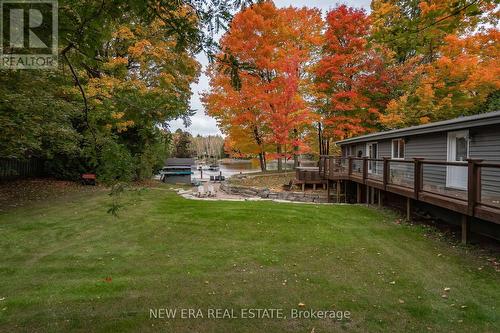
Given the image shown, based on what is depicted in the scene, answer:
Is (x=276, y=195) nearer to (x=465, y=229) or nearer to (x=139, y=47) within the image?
(x=465, y=229)

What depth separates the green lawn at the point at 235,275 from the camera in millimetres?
3445

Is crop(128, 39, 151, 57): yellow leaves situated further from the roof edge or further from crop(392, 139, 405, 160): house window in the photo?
crop(392, 139, 405, 160): house window

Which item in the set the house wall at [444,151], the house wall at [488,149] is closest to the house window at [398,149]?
the house wall at [444,151]

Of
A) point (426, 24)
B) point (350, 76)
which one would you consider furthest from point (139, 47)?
point (426, 24)

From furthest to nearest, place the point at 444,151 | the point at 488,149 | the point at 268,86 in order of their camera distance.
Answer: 1. the point at 268,86
2. the point at 444,151
3. the point at 488,149

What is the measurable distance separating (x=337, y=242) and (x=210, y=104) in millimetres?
14831

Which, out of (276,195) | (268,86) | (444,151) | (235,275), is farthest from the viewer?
(268,86)

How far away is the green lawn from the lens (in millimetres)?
3445

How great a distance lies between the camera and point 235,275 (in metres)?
4.76

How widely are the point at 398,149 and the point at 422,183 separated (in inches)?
213

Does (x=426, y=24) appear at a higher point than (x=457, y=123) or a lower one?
higher

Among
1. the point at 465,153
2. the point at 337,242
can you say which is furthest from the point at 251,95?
the point at 337,242

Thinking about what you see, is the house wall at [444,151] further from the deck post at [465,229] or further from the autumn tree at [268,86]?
the autumn tree at [268,86]

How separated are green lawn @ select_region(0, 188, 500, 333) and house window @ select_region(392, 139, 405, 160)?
5.67 m
